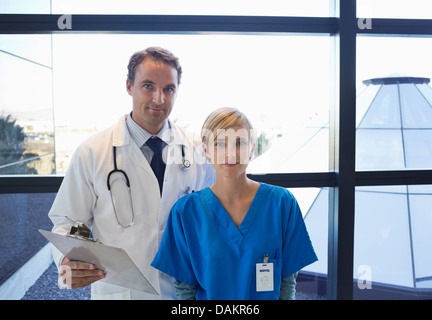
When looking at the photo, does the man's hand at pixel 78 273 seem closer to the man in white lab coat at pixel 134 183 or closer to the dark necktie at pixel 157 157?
the man in white lab coat at pixel 134 183

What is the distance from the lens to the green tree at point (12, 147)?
5.82 ft

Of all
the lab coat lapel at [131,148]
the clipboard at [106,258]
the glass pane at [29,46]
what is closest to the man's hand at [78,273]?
the clipboard at [106,258]

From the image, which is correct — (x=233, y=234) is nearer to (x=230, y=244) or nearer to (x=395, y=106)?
(x=230, y=244)

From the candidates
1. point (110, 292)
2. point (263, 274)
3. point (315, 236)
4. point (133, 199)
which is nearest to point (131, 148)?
point (133, 199)

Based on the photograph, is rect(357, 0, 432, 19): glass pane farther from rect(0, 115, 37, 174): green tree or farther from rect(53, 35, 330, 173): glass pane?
rect(0, 115, 37, 174): green tree

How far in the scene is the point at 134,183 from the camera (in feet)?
4.14

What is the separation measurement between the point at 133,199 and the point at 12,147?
91 cm

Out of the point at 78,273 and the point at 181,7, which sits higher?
the point at 181,7

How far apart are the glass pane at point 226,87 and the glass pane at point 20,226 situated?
214mm

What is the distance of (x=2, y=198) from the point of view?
1.80 metres

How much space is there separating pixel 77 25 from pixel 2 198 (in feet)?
3.04

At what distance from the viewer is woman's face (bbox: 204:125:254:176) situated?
105 centimetres
